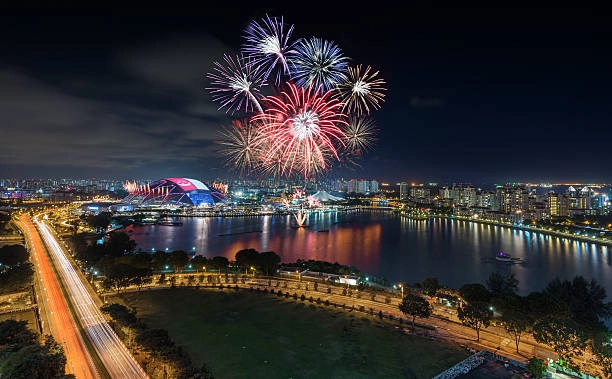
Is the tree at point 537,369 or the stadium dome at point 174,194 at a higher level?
the stadium dome at point 174,194

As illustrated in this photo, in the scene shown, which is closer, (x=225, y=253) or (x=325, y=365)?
(x=325, y=365)

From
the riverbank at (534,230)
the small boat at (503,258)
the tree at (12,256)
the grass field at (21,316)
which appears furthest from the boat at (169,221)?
the riverbank at (534,230)

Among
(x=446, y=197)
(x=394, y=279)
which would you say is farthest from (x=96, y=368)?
(x=446, y=197)

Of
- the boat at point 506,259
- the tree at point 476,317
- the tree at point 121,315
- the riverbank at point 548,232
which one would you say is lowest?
the boat at point 506,259

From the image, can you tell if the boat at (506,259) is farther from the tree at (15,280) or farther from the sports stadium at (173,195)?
the sports stadium at (173,195)

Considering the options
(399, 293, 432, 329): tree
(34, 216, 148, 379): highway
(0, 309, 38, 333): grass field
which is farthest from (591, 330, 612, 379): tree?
(0, 309, 38, 333): grass field

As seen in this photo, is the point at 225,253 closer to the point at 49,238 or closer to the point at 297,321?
the point at 49,238
